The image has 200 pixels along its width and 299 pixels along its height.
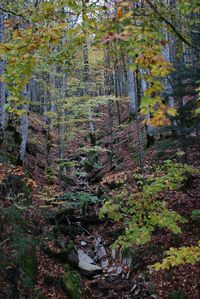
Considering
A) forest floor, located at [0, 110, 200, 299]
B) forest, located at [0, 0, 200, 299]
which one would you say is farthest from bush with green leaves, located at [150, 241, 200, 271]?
forest floor, located at [0, 110, 200, 299]

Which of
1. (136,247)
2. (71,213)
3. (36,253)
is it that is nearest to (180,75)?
(136,247)

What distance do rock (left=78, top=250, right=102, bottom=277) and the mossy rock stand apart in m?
0.55

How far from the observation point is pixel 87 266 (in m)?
9.33

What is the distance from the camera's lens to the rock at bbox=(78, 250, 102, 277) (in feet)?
30.1

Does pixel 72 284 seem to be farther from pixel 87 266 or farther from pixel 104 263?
pixel 104 263

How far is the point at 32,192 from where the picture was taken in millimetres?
12211

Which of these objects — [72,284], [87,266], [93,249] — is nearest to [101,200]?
[93,249]

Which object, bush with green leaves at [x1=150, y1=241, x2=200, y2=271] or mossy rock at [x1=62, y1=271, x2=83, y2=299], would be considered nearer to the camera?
bush with green leaves at [x1=150, y1=241, x2=200, y2=271]

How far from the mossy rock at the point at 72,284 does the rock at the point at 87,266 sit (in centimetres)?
55

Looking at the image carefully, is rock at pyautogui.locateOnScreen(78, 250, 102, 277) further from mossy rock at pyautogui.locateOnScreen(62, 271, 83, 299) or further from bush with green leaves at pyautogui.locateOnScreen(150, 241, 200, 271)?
bush with green leaves at pyautogui.locateOnScreen(150, 241, 200, 271)

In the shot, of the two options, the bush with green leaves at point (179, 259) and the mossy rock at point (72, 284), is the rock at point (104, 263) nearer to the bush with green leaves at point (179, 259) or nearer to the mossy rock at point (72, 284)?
the mossy rock at point (72, 284)

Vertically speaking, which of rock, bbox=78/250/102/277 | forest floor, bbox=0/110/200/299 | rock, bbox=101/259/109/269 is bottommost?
rock, bbox=101/259/109/269

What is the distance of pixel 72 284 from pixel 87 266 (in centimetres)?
126

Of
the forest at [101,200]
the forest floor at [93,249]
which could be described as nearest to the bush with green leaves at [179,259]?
the forest at [101,200]
